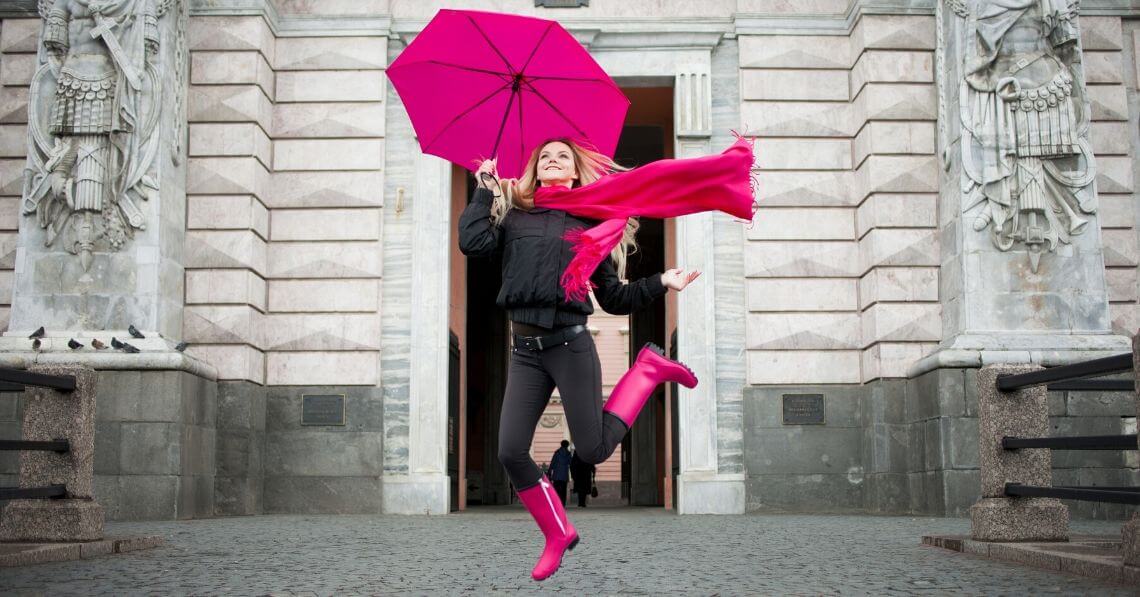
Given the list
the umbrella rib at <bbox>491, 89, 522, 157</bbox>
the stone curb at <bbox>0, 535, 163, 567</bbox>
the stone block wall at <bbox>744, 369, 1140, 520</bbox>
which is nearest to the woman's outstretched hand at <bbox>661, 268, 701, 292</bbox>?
the umbrella rib at <bbox>491, 89, 522, 157</bbox>

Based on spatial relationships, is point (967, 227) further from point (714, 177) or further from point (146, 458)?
point (146, 458)

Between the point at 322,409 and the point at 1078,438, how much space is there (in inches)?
394

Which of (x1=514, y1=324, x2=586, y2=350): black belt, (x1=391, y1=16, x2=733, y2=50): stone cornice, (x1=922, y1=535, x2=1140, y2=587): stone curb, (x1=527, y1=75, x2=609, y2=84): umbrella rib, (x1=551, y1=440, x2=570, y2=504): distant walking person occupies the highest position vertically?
(x1=391, y1=16, x2=733, y2=50): stone cornice

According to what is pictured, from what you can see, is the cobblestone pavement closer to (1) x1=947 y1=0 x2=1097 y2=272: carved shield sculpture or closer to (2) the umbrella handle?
(2) the umbrella handle

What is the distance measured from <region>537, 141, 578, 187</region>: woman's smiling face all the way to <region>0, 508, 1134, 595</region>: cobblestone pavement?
2.27 metres

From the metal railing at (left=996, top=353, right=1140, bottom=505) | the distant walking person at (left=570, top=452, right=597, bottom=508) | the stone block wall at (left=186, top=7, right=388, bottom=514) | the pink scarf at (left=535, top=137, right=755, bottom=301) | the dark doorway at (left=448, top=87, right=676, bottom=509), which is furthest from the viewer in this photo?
the distant walking person at (left=570, top=452, right=597, bottom=508)

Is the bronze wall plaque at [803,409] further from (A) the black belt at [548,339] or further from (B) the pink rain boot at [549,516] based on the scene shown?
(A) the black belt at [548,339]

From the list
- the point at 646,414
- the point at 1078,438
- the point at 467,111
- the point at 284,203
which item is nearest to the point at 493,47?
the point at 467,111

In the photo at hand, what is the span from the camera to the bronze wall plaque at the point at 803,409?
Result: 15336mm

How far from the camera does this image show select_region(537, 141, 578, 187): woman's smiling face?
20.9ft

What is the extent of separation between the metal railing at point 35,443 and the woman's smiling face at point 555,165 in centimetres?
404

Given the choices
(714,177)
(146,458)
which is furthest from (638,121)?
(714,177)

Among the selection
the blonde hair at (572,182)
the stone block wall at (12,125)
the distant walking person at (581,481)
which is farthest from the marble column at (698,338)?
the distant walking person at (581,481)

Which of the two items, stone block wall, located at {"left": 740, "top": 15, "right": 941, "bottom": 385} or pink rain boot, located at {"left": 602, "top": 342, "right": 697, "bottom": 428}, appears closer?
pink rain boot, located at {"left": 602, "top": 342, "right": 697, "bottom": 428}
